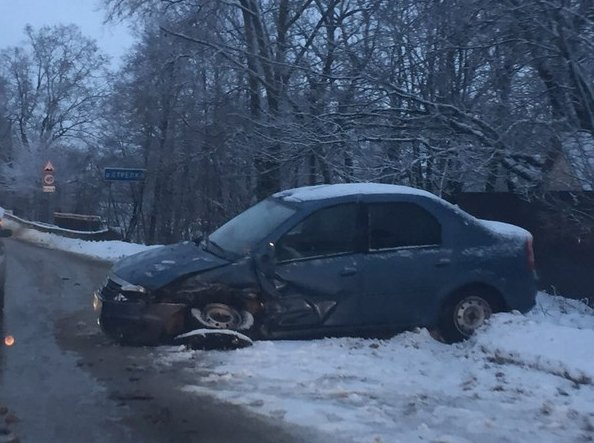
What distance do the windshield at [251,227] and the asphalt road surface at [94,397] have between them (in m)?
1.55

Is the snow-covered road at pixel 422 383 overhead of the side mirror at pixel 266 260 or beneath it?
beneath

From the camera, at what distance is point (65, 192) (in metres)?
61.7

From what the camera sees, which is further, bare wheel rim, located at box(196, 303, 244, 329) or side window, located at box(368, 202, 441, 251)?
side window, located at box(368, 202, 441, 251)

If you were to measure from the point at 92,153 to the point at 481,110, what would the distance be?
4475cm

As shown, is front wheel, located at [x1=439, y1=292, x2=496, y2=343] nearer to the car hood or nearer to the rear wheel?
the rear wheel

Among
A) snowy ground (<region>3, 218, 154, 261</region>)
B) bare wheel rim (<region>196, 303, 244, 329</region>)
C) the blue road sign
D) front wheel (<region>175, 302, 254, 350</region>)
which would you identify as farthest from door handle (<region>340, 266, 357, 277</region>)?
the blue road sign

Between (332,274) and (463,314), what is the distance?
154 centimetres

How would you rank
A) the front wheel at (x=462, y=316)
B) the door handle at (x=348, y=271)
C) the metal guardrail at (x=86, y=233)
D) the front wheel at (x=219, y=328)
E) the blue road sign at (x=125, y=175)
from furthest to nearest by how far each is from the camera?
the metal guardrail at (x=86, y=233)
the blue road sign at (x=125, y=175)
the front wheel at (x=462, y=316)
the door handle at (x=348, y=271)
the front wheel at (x=219, y=328)

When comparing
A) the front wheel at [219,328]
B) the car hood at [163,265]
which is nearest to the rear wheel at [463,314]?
the front wheel at [219,328]

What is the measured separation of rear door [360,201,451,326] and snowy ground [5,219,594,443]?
0.29m

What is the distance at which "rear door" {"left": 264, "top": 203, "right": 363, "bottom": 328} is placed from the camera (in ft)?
32.8

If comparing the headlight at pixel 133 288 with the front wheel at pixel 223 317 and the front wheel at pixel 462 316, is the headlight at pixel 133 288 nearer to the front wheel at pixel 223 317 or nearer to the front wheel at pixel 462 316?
the front wheel at pixel 223 317

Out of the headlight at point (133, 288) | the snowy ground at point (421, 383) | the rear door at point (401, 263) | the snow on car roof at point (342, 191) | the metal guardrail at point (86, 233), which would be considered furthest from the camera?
the metal guardrail at point (86, 233)

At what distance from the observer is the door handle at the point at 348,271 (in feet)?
33.4
